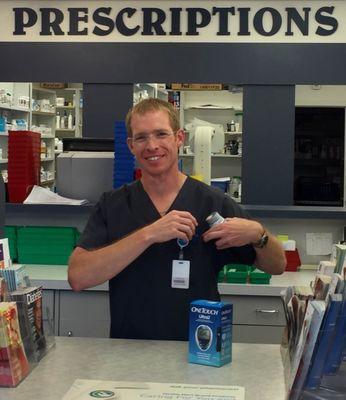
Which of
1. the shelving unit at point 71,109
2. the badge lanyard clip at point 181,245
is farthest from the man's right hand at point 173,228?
the shelving unit at point 71,109

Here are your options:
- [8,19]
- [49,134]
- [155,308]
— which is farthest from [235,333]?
[49,134]

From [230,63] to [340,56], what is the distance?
2.82 ft

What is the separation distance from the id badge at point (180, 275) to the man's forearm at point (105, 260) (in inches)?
7.3

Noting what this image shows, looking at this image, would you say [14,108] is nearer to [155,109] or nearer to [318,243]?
[318,243]

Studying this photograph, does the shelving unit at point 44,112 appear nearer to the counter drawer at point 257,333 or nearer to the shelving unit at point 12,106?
the shelving unit at point 12,106

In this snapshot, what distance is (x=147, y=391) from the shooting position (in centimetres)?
151

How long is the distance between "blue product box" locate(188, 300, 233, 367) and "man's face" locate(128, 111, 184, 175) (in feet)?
1.73

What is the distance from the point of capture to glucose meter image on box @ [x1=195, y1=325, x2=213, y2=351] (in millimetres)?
1722

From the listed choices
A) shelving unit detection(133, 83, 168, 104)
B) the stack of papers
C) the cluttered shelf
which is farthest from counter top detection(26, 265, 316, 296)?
shelving unit detection(133, 83, 168, 104)

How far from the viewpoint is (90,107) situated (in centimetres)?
A: 510

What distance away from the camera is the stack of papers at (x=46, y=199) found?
3.81m

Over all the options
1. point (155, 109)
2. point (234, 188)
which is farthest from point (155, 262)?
point (234, 188)

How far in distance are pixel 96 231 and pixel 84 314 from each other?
131cm

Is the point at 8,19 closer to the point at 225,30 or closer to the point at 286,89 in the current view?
the point at 225,30
